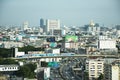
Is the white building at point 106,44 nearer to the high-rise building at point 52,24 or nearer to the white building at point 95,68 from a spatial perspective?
the white building at point 95,68

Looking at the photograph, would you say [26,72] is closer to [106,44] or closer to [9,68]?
[9,68]

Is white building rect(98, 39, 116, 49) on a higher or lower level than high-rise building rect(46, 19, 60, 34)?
lower

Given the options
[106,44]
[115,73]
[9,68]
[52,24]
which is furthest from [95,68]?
[52,24]

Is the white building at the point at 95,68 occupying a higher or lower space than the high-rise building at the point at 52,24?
lower

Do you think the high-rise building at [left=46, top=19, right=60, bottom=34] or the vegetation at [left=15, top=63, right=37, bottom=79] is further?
the high-rise building at [left=46, top=19, right=60, bottom=34]

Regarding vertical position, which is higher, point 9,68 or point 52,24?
point 52,24

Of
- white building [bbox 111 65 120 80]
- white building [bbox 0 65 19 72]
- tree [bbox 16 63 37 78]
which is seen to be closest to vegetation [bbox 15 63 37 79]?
tree [bbox 16 63 37 78]

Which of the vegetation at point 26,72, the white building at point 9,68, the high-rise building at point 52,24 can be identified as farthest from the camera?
the high-rise building at point 52,24

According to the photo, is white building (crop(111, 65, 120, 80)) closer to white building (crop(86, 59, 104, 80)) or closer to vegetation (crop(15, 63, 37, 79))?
white building (crop(86, 59, 104, 80))

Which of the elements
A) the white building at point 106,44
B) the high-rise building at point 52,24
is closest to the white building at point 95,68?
the white building at point 106,44

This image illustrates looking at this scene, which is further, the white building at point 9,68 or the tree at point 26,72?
the white building at point 9,68

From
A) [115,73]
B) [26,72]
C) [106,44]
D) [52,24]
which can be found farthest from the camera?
[52,24]

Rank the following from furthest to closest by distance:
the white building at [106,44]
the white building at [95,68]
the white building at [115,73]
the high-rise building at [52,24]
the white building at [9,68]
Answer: the high-rise building at [52,24]
the white building at [106,44]
the white building at [9,68]
the white building at [95,68]
the white building at [115,73]
